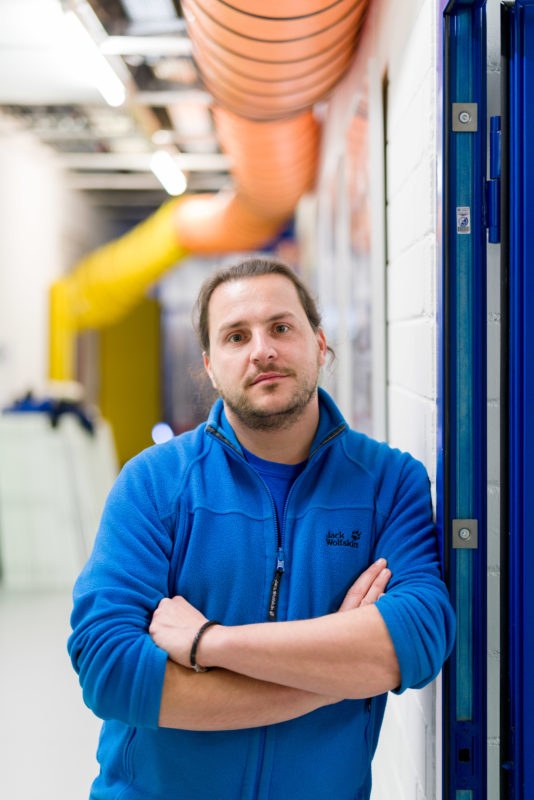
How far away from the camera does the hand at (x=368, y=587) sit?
1235 millimetres

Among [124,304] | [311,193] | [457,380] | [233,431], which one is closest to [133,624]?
[233,431]

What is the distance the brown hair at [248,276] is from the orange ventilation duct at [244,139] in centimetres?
84

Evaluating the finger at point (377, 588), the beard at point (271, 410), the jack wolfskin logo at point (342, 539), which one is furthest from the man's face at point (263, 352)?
the finger at point (377, 588)

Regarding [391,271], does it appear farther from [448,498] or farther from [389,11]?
[448,498]

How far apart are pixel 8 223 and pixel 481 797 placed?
5.24 metres

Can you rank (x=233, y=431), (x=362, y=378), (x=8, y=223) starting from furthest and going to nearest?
(x=8, y=223) → (x=362, y=378) → (x=233, y=431)

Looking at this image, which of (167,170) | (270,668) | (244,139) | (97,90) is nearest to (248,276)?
(270,668)

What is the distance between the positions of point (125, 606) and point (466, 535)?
619 mm

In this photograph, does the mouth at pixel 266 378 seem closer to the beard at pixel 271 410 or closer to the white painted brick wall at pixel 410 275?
the beard at pixel 271 410

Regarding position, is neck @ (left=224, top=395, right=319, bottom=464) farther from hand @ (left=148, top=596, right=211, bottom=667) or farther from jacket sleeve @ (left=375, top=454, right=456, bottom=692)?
hand @ (left=148, top=596, right=211, bottom=667)

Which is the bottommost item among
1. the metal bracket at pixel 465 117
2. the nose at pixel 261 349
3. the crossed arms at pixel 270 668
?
the crossed arms at pixel 270 668

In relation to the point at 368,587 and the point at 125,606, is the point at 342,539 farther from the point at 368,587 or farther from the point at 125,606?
the point at 125,606

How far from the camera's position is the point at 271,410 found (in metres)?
1.32

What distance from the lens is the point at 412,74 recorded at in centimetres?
157
